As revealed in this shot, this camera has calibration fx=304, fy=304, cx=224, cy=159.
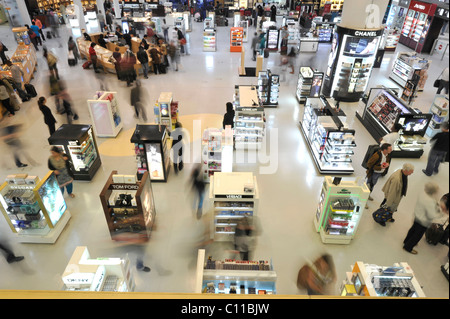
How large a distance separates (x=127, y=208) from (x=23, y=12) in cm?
2176

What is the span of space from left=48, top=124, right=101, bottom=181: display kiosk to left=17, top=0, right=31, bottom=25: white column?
18501mm

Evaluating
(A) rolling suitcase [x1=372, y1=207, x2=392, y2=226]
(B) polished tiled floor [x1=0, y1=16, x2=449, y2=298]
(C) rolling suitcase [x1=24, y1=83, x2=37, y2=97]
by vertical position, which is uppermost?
(C) rolling suitcase [x1=24, y1=83, x2=37, y2=97]

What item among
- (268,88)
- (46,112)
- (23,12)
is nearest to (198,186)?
(46,112)

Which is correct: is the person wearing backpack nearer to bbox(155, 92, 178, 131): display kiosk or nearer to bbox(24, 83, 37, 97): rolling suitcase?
bbox(155, 92, 178, 131): display kiosk

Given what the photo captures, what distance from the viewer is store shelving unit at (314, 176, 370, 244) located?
570 centimetres

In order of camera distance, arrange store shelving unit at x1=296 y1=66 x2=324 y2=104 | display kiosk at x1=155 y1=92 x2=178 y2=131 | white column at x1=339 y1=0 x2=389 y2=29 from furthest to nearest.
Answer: store shelving unit at x1=296 y1=66 x2=324 y2=104 < white column at x1=339 y1=0 x2=389 y2=29 < display kiosk at x1=155 y1=92 x2=178 y2=131

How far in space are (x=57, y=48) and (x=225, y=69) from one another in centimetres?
1081

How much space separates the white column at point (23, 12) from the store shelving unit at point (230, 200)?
22.1 meters

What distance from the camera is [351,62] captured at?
37.9ft

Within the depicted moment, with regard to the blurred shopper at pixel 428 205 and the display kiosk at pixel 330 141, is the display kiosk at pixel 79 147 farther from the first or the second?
the blurred shopper at pixel 428 205

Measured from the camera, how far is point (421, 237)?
5.84 meters

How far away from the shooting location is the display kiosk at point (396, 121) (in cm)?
846

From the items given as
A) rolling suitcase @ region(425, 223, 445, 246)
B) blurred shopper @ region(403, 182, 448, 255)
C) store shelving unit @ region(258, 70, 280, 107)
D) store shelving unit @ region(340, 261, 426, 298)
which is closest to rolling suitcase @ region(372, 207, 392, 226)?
store shelving unit @ region(340, 261, 426, 298)

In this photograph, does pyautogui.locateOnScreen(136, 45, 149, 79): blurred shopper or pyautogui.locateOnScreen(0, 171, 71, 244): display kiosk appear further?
pyautogui.locateOnScreen(136, 45, 149, 79): blurred shopper
